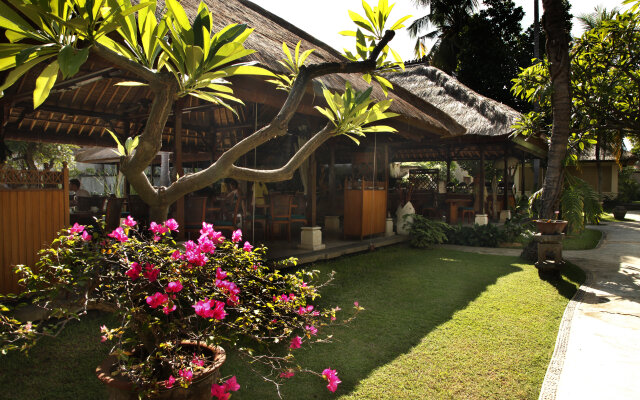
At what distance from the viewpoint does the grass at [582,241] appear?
8095 millimetres

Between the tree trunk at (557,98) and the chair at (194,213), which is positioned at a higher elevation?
the tree trunk at (557,98)

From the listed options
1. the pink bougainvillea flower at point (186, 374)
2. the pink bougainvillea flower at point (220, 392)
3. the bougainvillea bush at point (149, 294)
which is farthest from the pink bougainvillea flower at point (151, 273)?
the pink bougainvillea flower at point (220, 392)

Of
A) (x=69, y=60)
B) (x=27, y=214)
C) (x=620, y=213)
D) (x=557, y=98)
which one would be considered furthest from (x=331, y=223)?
(x=620, y=213)

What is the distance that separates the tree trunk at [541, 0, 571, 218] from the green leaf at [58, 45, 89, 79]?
6.51m

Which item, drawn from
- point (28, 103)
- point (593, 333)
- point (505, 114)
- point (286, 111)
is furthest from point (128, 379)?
point (505, 114)

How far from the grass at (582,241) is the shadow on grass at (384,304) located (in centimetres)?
250

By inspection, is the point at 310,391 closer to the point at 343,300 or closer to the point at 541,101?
the point at 343,300

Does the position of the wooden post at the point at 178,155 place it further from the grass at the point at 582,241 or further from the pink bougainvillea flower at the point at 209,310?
the grass at the point at 582,241

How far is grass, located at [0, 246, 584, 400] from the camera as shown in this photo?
2.43 m

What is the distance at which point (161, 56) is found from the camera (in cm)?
133

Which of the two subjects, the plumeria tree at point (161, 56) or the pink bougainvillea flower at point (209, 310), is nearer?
the plumeria tree at point (161, 56)

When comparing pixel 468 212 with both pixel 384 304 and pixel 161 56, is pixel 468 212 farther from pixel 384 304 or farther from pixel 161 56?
pixel 161 56

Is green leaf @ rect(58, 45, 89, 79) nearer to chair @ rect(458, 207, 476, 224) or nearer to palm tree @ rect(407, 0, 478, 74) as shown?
chair @ rect(458, 207, 476, 224)

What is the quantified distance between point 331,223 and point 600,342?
588 centimetres
